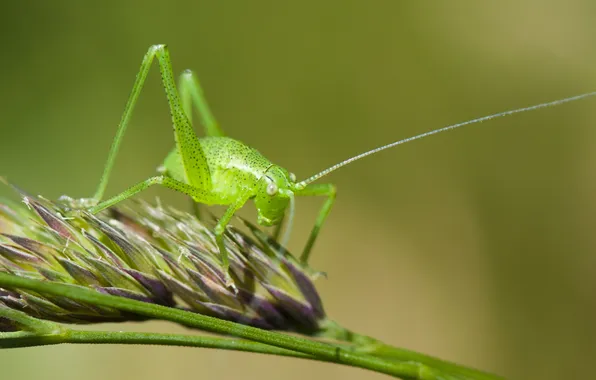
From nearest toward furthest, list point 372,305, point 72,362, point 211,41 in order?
1. point 72,362
2. point 372,305
3. point 211,41

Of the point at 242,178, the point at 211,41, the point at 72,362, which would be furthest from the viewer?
the point at 211,41

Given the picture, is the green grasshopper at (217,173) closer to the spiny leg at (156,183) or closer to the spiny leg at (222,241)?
the spiny leg at (156,183)

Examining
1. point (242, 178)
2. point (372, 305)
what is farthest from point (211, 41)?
point (242, 178)

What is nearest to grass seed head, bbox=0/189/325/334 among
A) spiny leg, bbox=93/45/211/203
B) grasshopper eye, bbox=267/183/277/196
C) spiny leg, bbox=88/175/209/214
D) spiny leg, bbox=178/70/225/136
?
spiny leg, bbox=88/175/209/214

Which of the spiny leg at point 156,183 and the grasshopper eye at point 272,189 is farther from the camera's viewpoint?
the grasshopper eye at point 272,189

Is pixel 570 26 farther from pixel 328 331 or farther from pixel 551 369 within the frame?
pixel 328 331

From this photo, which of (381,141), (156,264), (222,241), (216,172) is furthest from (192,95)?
(381,141)

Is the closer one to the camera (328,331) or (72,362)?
(328,331)

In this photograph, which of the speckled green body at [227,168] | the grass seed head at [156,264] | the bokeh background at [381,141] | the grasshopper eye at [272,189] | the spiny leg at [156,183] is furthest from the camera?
the bokeh background at [381,141]

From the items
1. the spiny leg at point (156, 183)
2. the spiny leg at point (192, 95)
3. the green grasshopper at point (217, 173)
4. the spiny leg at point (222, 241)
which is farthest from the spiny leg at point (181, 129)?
the spiny leg at point (222, 241)
